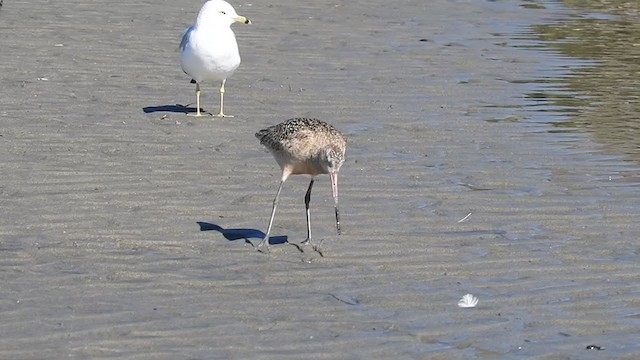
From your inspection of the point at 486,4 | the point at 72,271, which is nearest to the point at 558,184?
the point at 72,271

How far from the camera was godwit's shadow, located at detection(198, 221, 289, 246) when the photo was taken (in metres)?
8.20

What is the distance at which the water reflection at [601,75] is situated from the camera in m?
11.8

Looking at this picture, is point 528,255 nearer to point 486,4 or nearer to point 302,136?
point 302,136

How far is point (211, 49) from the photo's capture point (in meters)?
12.1

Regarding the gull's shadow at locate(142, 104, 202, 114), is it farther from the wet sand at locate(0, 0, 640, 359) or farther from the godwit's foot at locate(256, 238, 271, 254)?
the godwit's foot at locate(256, 238, 271, 254)

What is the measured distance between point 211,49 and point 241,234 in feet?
13.3

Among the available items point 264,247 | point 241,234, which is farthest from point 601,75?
point 264,247

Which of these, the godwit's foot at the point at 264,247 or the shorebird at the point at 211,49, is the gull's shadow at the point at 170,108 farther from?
the godwit's foot at the point at 264,247

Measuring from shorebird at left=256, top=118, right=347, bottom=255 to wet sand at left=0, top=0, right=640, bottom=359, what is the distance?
43 cm

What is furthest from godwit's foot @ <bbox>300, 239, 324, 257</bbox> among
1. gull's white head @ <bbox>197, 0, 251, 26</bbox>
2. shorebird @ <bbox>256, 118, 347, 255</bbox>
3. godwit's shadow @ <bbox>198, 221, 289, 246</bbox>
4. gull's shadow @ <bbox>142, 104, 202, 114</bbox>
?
gull's white head @ <bbox>197, 0, 251, 26</bbox>

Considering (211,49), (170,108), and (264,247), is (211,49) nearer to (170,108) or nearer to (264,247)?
(170,108)

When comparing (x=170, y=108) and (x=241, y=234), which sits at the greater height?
(x=241, y=234)

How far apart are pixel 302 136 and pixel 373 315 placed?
155 cm

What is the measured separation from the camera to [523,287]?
7395 mm
